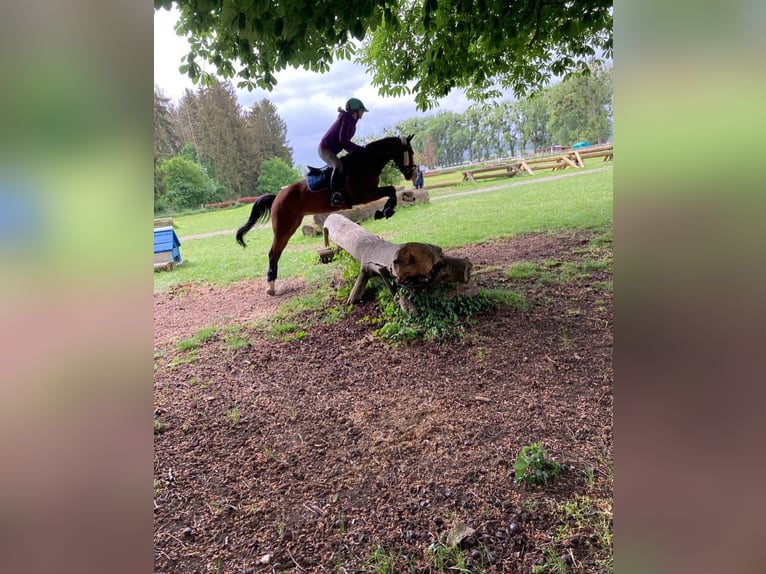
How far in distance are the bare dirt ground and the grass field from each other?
2.67 metres

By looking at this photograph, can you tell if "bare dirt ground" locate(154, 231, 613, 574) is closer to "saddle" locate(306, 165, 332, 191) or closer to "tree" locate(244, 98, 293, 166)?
"saddle" locate(306, 165, 332, 191)

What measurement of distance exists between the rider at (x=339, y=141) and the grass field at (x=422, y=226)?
2.03m

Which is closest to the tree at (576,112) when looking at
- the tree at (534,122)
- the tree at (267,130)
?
the tree at (534,122)

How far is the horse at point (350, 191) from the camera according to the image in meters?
4.38

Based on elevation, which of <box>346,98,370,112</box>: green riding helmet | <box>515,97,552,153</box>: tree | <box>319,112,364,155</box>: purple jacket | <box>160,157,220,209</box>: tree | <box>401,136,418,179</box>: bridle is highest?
<box>515,97,552,153</box>: tree

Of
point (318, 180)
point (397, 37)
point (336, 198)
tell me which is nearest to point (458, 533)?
point (336, 198)

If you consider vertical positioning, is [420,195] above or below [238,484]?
above

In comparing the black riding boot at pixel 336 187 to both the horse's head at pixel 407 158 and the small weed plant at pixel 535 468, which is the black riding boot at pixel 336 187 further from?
the small weed plant at pixel 535 468

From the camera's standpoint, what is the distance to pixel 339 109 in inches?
154

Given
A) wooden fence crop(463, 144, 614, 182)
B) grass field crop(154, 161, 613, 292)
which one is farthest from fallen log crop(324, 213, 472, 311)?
wooden fence crop(463, 144, 614, 182)

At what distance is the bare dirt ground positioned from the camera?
1933 millimetres
